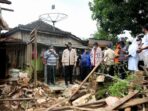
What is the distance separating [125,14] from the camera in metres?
22.8

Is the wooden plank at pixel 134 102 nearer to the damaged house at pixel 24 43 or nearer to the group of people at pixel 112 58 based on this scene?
the group of people at pixel 112 58

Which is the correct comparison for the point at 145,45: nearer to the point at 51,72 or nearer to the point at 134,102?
the point at 134,102

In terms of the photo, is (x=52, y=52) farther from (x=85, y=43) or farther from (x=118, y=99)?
(x=85, y=43)

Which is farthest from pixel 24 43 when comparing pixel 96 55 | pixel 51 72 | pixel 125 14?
pixel 96 55

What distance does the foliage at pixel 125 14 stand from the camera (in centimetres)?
2245

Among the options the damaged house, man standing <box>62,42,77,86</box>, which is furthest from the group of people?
the damaged house

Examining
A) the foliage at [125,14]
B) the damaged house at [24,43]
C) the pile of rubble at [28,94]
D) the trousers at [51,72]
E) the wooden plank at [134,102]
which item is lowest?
the pile of rubble at [28,94]

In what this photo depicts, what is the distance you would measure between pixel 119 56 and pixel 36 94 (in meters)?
3.94

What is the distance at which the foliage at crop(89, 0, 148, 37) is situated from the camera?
2245 centimetres

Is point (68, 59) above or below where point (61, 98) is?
above

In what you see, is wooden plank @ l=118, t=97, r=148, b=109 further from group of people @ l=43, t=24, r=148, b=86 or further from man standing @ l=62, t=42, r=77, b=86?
man standing @ l=62, t=42, r=77, b=86

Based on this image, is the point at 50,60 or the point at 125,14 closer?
the point at 50,60

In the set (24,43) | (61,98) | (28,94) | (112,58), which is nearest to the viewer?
(61,98)

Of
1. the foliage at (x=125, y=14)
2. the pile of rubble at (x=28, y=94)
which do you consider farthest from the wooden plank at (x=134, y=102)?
the foliage at (x=125, y=14)
